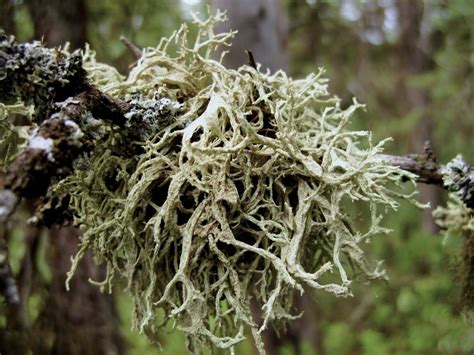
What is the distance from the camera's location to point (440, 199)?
178 inches

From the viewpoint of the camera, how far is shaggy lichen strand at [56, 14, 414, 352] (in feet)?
2.72

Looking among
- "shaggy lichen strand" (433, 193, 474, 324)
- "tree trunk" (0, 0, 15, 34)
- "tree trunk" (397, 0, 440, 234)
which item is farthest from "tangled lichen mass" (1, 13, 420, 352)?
"tree trunk" (397, 0, 440, 234)

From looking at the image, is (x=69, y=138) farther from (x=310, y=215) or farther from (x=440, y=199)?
(x=440, y=199)

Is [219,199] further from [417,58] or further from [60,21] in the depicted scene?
[417,58]

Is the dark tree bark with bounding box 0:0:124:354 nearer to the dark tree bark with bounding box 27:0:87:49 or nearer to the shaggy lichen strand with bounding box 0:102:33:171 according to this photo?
the dark tree bark with bounding box 27:0:87:49

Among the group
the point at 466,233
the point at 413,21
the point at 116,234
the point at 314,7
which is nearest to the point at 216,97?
the point at 116,234

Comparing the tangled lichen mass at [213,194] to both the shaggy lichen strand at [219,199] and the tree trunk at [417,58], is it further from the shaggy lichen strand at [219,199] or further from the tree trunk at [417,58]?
the tree trunk at [417,58]

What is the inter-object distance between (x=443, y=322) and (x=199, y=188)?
1614 mm

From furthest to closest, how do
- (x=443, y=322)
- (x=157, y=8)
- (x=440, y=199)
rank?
(x=440, y=199)
(x=157, y=8)
(x=443, y=322)

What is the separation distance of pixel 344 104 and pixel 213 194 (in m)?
3.02

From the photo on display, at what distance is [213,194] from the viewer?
32.9 inches

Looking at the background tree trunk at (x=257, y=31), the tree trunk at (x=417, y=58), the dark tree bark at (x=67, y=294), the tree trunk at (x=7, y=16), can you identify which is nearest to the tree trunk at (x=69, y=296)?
the dark tree bark at (x=67, y=294)

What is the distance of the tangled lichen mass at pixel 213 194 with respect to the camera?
0.83 meters

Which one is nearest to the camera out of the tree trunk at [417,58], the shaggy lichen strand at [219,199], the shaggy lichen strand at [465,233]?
the shaggy lichen strand at [219,199]
